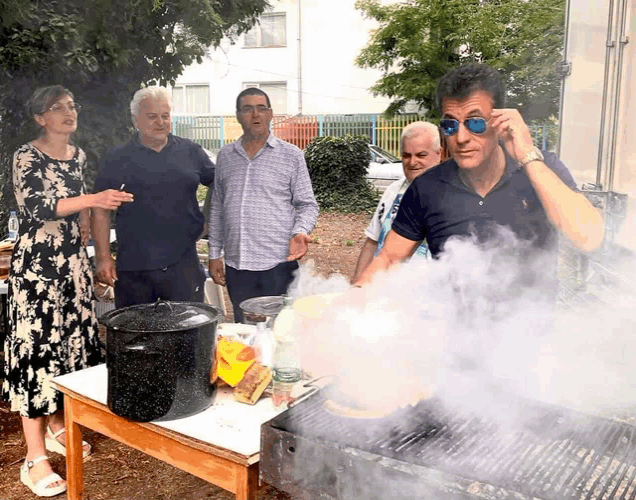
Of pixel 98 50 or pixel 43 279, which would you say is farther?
pixel 98 50

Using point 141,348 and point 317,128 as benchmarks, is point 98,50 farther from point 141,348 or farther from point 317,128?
point 317,128

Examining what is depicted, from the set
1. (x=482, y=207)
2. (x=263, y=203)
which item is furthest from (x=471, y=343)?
(x=263, y=203)

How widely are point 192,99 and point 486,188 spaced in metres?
23.2

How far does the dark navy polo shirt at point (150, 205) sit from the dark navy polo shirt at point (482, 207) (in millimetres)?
1777

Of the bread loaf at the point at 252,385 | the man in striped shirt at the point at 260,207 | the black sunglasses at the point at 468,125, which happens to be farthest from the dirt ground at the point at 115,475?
the black sunglasses at the point at 468,125

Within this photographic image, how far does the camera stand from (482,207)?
2344 mm

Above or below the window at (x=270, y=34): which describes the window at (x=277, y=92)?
below

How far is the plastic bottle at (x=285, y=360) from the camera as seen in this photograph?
2213 millimetres

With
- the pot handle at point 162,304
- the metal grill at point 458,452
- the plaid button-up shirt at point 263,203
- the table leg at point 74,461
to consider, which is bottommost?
the table leg at point 74,461

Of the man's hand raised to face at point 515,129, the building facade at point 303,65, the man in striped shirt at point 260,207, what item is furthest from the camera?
the building facade at point 303,65

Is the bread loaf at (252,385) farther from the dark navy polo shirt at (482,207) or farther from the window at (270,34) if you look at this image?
the window at (270,34)

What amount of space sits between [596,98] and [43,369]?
3.68 m

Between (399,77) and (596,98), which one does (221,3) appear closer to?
(596,98)

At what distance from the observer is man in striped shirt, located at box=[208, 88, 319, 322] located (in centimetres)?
378
